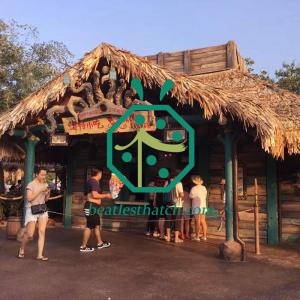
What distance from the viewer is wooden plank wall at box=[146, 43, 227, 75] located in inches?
493

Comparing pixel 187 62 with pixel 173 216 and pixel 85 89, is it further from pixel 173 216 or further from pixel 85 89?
pixel 173 216

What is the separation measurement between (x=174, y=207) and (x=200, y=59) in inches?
216

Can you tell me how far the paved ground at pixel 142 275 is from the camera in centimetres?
556

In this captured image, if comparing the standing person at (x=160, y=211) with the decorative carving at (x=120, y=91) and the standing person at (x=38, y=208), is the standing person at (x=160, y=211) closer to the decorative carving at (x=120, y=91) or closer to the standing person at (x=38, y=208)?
the decorative carving at (x=120, y=91)

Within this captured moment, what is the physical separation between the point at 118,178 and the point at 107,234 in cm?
147

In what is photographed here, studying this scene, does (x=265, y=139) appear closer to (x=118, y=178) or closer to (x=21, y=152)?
(x=118, y=178)

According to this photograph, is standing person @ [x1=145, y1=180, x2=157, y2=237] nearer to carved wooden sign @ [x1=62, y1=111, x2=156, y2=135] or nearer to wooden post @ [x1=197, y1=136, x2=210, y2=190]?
wooden post @ [x1=197, y1=136, x2=210, y2=190]

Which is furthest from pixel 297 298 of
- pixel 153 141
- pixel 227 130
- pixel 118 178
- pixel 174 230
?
pixel 118 178

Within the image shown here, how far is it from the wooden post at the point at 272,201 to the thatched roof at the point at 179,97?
1.48m

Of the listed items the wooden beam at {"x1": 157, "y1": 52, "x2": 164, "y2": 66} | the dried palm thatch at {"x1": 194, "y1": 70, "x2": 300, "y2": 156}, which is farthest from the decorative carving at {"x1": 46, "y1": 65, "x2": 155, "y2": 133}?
the wooden beam at {"x1": 157, "y1": 52, "x2": 164, "y2": 66}

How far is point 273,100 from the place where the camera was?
948cm

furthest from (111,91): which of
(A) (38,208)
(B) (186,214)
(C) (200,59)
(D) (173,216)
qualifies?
(C) (200,59)

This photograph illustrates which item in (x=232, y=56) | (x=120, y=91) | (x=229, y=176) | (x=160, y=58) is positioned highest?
(x=160, y=58)

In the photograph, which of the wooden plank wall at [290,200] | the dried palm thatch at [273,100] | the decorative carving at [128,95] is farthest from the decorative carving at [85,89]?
the wooden plank wall at [290,200]
